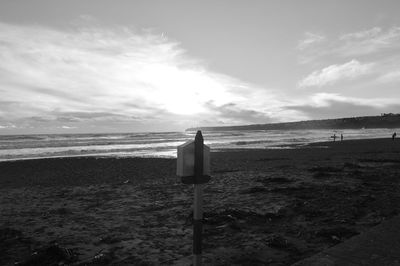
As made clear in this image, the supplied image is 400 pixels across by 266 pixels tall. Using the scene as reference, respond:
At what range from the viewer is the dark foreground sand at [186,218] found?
233 inches

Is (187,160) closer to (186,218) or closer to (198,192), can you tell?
(198,192)

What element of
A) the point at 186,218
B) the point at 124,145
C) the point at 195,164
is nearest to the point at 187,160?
the point at 195,164

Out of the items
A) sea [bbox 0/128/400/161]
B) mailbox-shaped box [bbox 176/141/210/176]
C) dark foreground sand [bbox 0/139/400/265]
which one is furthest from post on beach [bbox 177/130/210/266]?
sea [bbox 0/128/400/161]

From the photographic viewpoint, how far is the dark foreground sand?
5914 mm

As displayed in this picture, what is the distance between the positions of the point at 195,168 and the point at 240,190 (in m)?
7.95

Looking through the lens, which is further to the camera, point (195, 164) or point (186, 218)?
point (186, 218)

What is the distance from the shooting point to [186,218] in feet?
26.6

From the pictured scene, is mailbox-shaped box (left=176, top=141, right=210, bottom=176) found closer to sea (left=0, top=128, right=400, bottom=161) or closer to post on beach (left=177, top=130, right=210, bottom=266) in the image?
post on beach (left=177, top=130, right=210, bottom=266)

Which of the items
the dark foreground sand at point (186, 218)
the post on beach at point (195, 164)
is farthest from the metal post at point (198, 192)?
the dark foreground sand at point (186, 218)

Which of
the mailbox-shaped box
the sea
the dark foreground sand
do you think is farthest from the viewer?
the sea

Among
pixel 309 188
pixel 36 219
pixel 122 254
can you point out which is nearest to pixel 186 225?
→ pixel 122 254

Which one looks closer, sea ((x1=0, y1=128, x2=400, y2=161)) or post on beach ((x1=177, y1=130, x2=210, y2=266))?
post on beach ((x1=177, y1=130, x2=210, y2=266))

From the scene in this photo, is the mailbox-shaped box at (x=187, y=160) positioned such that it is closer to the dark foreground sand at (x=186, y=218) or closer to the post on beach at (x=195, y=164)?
the post on beach at (x=195, y=164)

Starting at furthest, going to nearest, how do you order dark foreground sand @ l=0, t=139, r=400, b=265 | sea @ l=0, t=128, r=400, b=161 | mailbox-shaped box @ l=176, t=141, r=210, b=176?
sea @ l=0, t=128, r=400, b=161, dark foreground sand @ l=0, t=139, r=400, b=265, mailbox-shaped box @ l=176, t=141, r=210, b=176
